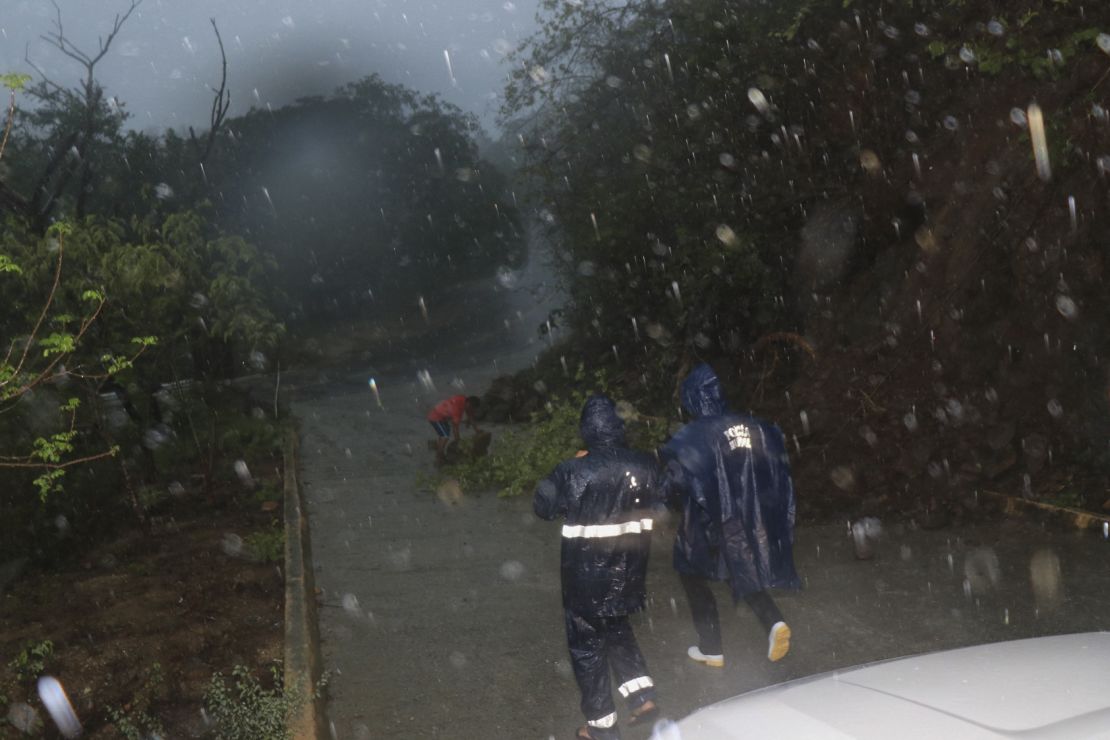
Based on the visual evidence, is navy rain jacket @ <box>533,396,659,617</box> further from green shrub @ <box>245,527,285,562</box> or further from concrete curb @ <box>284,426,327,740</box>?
green shrub @ <box>245,527,285,562</box>

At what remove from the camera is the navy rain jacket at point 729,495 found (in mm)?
5355

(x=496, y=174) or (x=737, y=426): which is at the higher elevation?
(x=496, y=174)

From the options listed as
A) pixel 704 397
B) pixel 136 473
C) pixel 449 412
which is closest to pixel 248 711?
pixel 704 397

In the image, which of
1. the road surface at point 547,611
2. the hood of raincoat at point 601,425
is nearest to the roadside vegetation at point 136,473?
the road surface at point 547,611

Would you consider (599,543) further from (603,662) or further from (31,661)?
(31,661)

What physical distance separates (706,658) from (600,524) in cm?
150

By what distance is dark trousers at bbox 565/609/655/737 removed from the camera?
479 centimetres

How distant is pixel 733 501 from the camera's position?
5.41 metres

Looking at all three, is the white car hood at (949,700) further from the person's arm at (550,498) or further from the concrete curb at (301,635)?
the concrete curb at (301,635)

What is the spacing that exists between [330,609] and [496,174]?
110ft

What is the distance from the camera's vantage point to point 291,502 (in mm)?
9695

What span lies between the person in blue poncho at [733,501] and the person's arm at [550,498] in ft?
2.43

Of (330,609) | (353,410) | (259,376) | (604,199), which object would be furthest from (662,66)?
(259,376)

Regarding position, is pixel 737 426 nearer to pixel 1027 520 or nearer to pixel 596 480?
pixel 596 480
